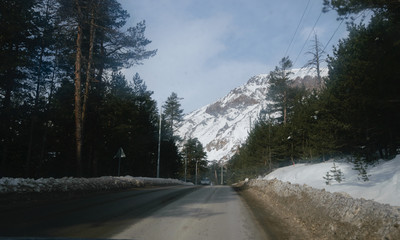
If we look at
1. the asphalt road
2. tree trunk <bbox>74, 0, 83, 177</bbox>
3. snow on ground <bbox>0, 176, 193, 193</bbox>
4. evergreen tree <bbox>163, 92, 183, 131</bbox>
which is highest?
evergreen tree <bbox>163, 92, 183, 131</bbox>

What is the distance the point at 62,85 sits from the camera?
29.5 meters

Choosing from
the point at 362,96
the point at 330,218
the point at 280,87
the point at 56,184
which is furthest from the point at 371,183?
the point at 280,87

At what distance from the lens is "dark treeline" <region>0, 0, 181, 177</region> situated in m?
19.0

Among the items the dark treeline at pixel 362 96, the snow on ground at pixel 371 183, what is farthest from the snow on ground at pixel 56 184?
the dark treeline at pixel 362 96

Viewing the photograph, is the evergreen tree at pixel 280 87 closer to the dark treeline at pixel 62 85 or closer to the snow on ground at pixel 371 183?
the dark treeline at pixel 62 85

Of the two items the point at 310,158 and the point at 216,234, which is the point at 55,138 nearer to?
the point at 310,158

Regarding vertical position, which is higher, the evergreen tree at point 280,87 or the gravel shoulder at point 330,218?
the evergreen tree at point 280,87

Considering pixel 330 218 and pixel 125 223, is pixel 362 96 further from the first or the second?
pixel 125 223

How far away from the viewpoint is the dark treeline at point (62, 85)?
19.0 metres

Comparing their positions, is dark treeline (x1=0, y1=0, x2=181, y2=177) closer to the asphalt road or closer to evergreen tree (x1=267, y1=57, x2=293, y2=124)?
the asphalt road

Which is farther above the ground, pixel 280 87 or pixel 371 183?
pixel 280 87

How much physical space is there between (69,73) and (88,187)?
19.0 meters

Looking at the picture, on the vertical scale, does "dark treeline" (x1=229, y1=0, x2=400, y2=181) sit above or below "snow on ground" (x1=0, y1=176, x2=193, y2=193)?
above

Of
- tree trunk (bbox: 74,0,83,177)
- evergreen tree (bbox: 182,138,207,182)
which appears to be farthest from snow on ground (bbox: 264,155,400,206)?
evergreen tree (bbox: 182,138,207,182)
